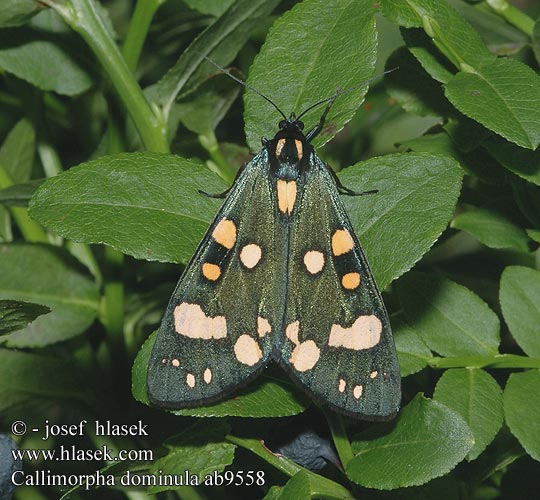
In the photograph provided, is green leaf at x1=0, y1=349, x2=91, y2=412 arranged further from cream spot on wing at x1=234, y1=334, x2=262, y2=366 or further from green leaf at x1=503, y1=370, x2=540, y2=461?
green leaf at x1=503, y1=370, x2=540, y2=461

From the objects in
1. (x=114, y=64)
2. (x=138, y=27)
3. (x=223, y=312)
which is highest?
(x=138, y=27)

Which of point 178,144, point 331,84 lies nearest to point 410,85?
point 331,84

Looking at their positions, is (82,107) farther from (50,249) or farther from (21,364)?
(21,364)

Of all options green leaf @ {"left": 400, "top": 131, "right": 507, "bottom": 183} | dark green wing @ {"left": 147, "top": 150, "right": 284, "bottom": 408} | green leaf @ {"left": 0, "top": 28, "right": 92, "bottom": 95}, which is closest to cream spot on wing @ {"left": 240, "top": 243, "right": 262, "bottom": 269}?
dark green wing @ {"left": 147, "top": 150, "right": 284, "bottom": 408}

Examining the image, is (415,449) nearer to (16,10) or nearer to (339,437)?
(339,437)

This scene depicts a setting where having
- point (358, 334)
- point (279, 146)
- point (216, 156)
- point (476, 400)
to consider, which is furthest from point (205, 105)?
point (476, 400)

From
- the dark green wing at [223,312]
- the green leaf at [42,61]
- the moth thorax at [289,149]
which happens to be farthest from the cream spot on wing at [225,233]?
the green leaf at [42,61]
